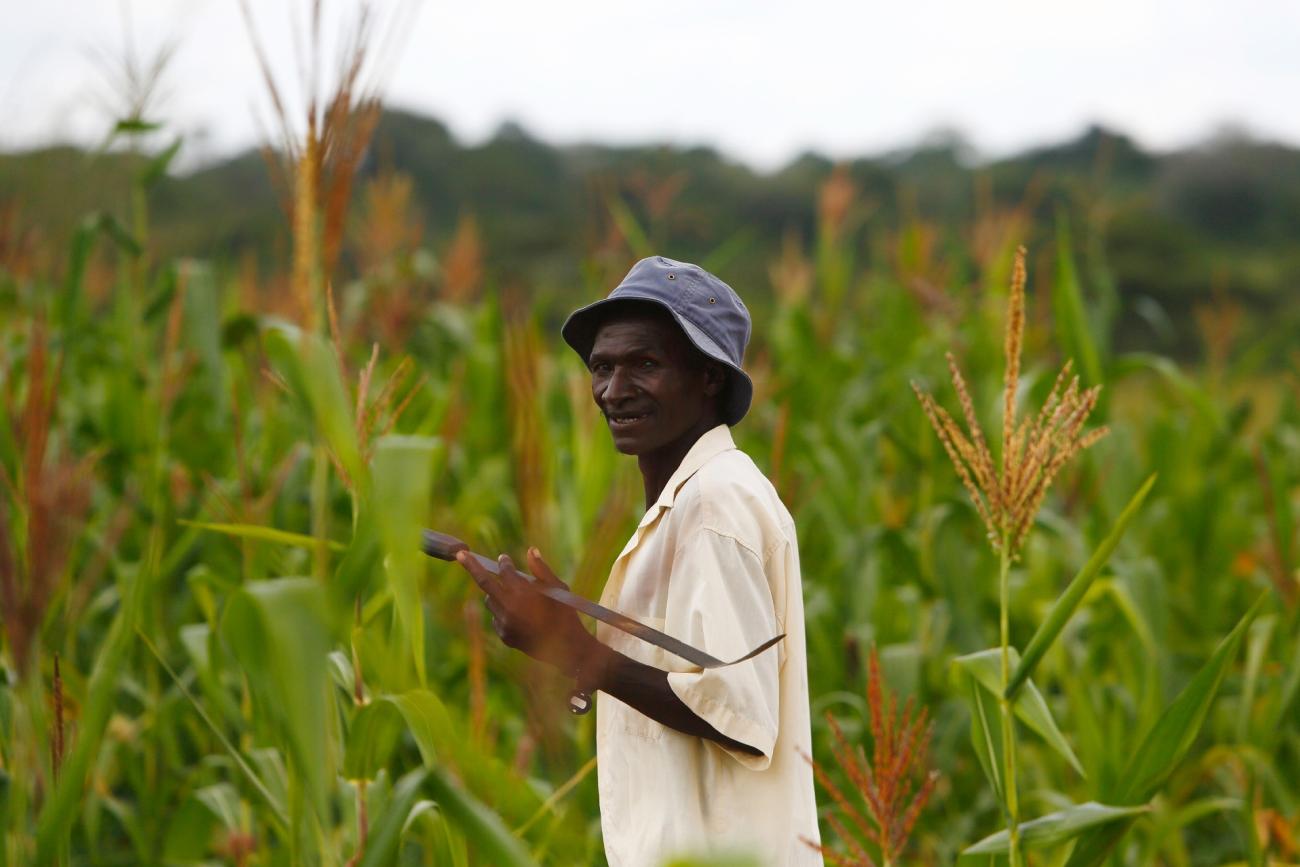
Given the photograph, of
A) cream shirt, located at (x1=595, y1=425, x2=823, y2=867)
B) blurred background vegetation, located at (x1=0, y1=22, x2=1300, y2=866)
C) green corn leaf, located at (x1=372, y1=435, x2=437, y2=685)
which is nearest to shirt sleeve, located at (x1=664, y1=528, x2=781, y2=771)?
cream shirt, located at (x1=595, y1=425, x2=823, y2=867)

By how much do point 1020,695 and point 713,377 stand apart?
670 millimetres

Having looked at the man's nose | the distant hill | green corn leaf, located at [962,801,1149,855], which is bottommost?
green corn leaf, located at [962,801,1149,855]

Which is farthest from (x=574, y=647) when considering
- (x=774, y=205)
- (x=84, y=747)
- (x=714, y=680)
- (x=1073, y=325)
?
(x=774, y=205)

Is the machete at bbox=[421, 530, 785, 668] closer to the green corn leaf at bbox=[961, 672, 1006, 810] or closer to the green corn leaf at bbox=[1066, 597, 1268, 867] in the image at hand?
the green corn leaf at bbox=[961, 672, 1006, 810]

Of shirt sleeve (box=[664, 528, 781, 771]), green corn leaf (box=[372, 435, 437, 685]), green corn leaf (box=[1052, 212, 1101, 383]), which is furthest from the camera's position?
green corn leaf (box=[1052, 212, 1101, 383])

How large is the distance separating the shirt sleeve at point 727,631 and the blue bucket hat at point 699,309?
23cm

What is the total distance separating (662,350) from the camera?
5.25ft

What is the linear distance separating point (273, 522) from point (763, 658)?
2.06 metres

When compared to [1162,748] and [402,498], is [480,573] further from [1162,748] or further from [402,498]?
[1162,748]

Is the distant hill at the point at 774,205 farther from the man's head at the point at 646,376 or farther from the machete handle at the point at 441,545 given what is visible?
the machete handle at the point at 441,545

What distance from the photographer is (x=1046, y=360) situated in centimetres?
639

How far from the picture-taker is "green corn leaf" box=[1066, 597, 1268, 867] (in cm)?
180

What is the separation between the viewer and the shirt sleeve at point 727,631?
56.9 inches

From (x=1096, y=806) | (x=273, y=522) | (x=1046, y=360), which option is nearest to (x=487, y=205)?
(x=1046, y=360)
